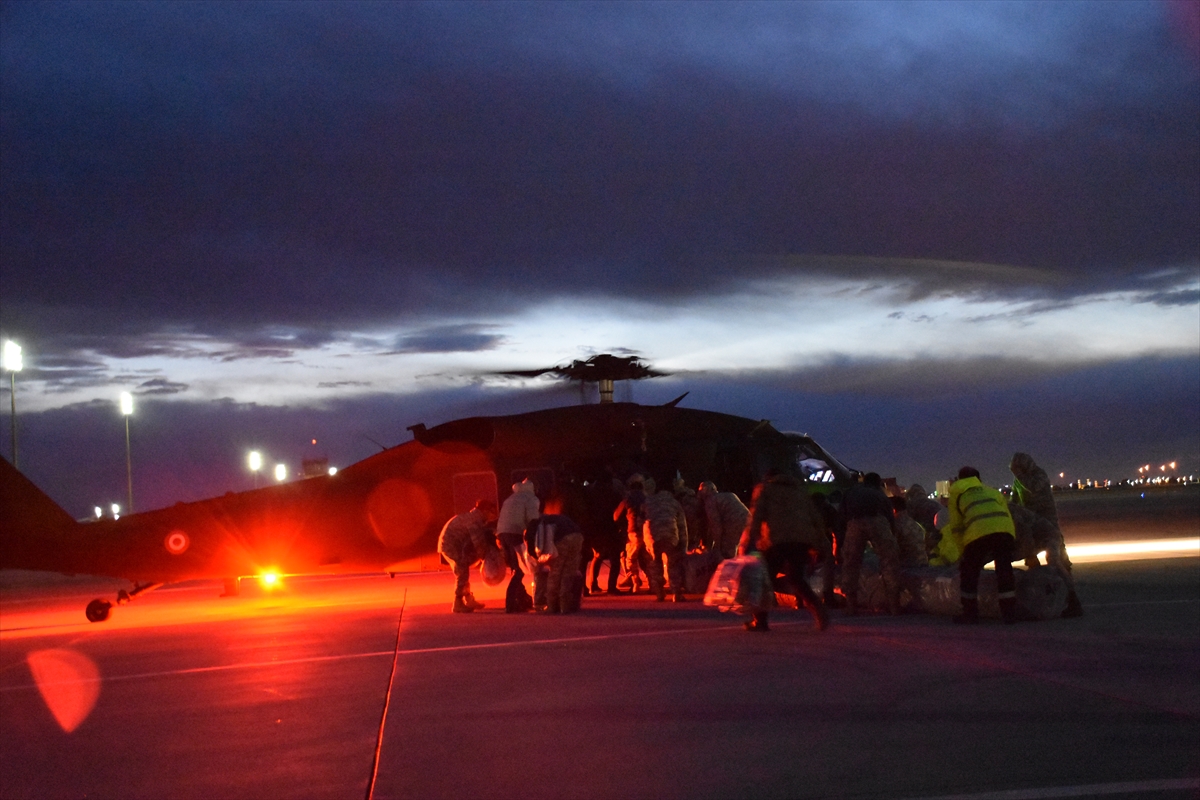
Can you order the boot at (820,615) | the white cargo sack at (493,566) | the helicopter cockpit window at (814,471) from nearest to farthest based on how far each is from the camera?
the boot at (820,615) < the white cargo sack at (493,566) < the helicopter cockpit window at (814,471)

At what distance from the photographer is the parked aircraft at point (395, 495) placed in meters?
17.8

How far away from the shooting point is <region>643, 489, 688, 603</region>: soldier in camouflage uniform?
15.6m

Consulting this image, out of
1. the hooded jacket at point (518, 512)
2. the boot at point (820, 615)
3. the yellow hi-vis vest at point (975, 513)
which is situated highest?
the hooded jacket at point (518, 512)

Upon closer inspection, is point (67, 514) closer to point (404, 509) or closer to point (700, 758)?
point (404, 509)

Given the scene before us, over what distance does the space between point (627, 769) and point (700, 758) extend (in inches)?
17.9

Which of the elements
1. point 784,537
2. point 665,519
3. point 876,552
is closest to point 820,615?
point 784,537

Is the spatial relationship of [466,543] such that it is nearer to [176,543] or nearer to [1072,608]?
[176,543]

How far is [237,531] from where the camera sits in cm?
1781

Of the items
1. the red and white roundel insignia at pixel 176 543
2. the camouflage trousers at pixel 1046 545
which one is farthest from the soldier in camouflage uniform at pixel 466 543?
the camouflage trousers at pixel 1046 545

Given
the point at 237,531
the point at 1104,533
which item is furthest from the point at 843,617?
the point at 1104,533

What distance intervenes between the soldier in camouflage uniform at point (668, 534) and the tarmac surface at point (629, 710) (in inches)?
76.6

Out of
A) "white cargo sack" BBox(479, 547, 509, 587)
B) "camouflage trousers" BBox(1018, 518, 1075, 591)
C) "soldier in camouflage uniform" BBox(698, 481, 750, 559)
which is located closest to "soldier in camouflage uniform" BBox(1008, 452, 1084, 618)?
"camouflage trousers" BBox(1018, 518, 1075, 591)

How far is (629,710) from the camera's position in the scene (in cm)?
789

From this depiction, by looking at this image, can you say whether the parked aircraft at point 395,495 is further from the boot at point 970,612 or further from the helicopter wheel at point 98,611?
the boot at point 970,612
